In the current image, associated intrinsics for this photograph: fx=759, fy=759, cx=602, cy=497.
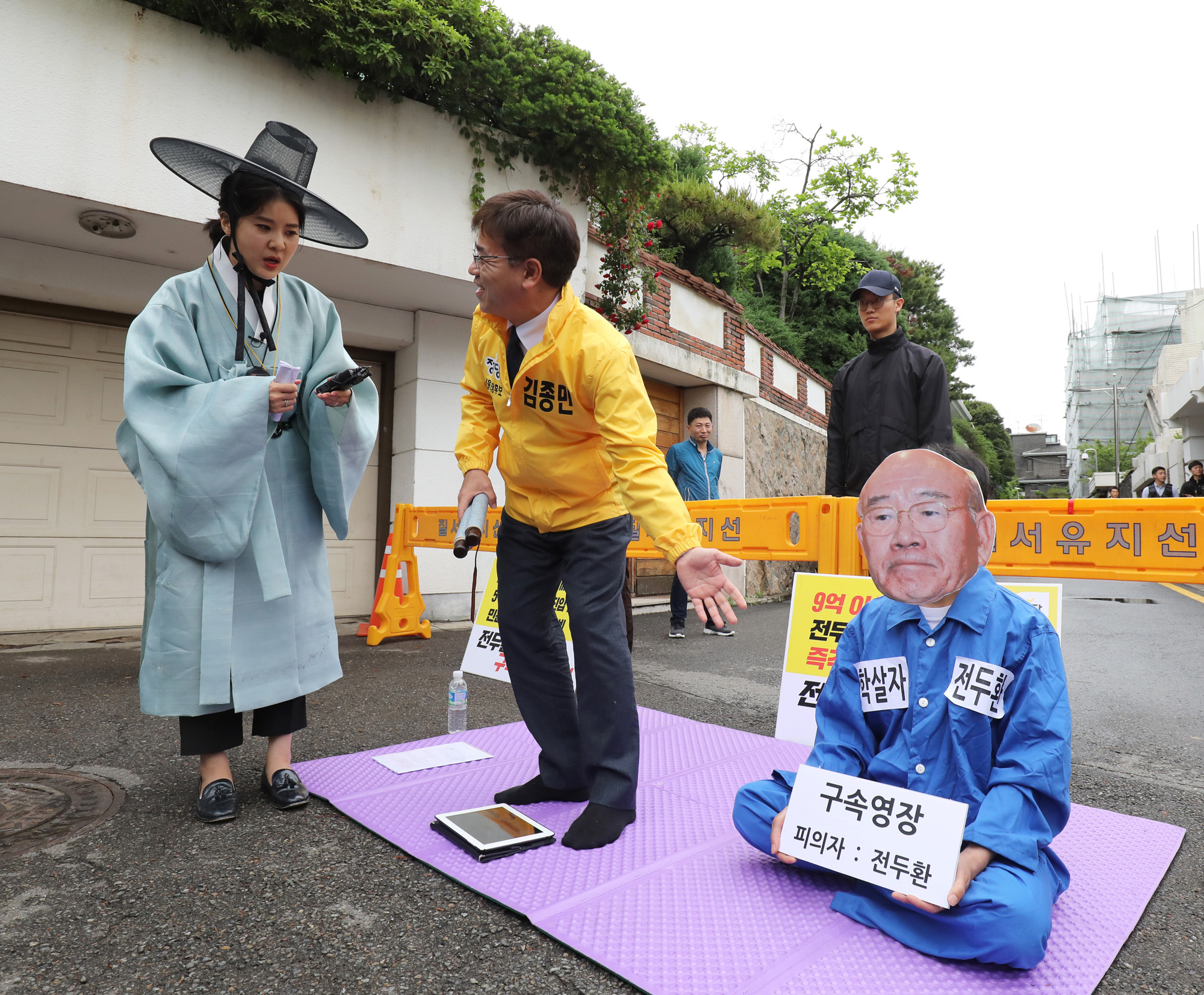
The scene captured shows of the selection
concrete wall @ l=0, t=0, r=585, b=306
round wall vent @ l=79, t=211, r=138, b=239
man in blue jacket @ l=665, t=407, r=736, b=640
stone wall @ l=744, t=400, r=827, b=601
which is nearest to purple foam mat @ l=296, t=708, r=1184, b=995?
man in blue jacket @ l=665, t=407, r=736, b=640

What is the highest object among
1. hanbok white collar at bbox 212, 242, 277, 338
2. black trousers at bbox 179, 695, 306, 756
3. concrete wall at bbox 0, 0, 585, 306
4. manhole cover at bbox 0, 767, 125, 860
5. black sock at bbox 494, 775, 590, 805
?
concrete wall at bbox 0, 0, 585, 306

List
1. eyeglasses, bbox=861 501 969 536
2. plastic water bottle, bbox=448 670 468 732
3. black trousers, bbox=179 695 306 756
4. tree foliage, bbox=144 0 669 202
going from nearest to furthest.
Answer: eyeglasses, bbox=861 501 969 536 → black trousers, bbox=179 695 306 756 → plastic water bottle, bbox=448 670 468 732 → tree foliage, bbox=144 0 669 202

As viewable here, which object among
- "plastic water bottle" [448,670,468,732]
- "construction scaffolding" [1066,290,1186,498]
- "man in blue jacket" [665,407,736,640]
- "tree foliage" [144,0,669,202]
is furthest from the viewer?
"construction scaffolding" [1066,290,1186,498]

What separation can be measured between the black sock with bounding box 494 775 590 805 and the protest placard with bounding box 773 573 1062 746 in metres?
1.00

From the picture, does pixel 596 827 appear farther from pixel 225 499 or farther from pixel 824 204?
pixel 824 204

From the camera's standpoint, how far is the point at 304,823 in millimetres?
2365

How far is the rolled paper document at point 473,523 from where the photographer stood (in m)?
2.36

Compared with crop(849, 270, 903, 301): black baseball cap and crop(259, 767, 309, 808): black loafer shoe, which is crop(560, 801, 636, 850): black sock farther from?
crop(849, 270, 903, 301): black baseball cap

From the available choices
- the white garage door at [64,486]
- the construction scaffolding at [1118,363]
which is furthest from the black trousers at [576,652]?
the construction scaffolding at [1118,363]

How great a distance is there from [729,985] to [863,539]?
37.5 inches

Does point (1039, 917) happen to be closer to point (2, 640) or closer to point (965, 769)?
point (965, 769)

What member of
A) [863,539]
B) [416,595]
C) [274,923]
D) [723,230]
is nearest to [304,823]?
[274,923]

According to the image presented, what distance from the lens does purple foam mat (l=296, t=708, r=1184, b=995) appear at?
1.56 meters

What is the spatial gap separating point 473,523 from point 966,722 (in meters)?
1.48
